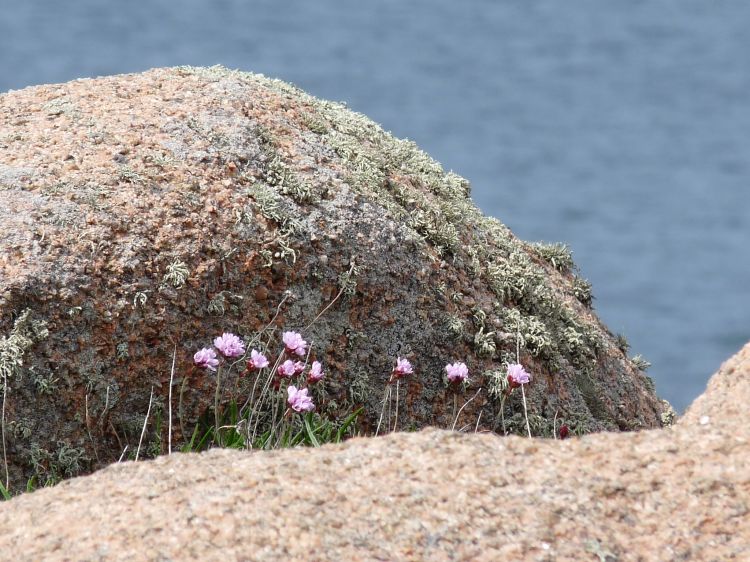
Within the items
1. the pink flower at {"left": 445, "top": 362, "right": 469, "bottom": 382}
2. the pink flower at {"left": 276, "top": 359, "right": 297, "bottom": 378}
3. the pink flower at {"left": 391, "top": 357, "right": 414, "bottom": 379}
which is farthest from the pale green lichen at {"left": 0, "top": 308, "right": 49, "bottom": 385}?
the pink flower at {"left": 445, "top": 362, "right": 469, "bottom": 382}

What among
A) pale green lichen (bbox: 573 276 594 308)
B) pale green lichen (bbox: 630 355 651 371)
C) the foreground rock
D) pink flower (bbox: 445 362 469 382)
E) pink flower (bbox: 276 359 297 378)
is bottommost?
the foreground rock

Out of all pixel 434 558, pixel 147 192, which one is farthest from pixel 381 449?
pixel 147 192

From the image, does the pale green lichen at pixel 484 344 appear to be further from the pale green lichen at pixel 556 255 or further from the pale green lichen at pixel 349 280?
the pale green lichen at pixel 556 255

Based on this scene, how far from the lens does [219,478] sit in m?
3.36

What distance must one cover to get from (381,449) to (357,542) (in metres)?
0.54

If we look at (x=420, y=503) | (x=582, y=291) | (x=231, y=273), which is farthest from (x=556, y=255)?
(x=420, y=503)

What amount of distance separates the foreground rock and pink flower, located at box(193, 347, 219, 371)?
1496 millimetres

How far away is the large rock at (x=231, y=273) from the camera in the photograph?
5.08 metres

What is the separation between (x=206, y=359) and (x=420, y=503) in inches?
83.7

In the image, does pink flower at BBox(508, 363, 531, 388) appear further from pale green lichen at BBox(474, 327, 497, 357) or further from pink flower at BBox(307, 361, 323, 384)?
pink flower at BBox(307, 361, 323, 384)

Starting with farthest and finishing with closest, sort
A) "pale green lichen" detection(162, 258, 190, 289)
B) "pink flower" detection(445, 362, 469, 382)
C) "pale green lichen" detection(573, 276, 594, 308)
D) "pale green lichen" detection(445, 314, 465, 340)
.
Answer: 1. "pale green lichen" detection(573, 276, 594, 308)
2. "pale green lichen" detection(445, 314, 465, 340)
3. "pink flower" detection(445, 362, 469, 382)
4. "pale green lichen" detection(162, 258, 190, 289)

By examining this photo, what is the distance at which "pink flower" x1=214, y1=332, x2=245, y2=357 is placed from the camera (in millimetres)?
5070

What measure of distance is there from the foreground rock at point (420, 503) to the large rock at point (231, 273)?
1.61 meters

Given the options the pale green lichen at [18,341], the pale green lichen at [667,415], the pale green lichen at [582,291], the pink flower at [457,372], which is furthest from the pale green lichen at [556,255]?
the pale green lichen at [18,341]
